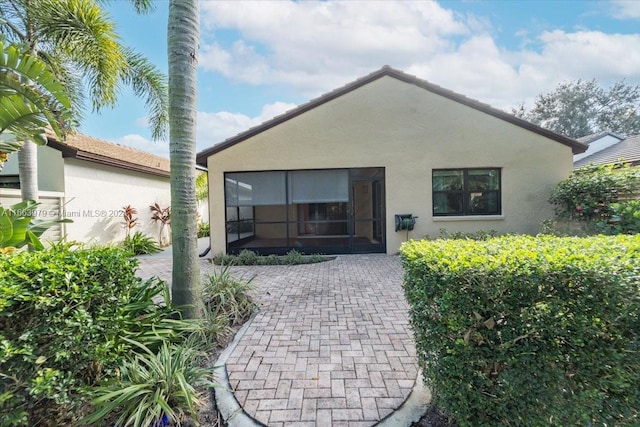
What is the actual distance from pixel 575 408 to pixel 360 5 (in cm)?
931

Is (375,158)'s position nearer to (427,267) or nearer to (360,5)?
(360,5)

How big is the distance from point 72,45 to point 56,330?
8020 millimetres

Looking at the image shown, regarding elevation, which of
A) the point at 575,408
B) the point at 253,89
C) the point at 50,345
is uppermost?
the point at 253,89

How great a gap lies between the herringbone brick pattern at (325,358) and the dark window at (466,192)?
531cm

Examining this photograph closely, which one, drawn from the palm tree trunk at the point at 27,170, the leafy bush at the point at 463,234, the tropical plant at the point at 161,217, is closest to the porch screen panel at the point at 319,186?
the leafy bush at the point at 463,234

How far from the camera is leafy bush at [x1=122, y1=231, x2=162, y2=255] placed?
11.5 m

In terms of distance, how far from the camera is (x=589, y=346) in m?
1.88

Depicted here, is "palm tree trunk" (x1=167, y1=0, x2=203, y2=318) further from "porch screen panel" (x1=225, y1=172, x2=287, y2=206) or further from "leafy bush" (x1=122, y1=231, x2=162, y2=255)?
"leafy bush" (x1=122, y1=231, x2=162, y2=255)

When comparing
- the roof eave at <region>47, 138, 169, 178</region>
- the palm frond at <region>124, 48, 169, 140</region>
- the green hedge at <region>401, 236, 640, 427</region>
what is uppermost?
the palm frond at <region>124, 48, 169, 140</region>

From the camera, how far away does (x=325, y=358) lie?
3324 mm

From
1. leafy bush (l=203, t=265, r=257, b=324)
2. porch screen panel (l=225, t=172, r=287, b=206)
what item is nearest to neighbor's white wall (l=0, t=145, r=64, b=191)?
porch screen panel (l=225, t=172, r=287, b=206)

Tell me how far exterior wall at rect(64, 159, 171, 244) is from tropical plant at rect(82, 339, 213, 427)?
8990 mm

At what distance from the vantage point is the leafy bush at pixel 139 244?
37.7ft

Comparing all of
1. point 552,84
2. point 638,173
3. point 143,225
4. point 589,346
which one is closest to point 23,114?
point 589,346
